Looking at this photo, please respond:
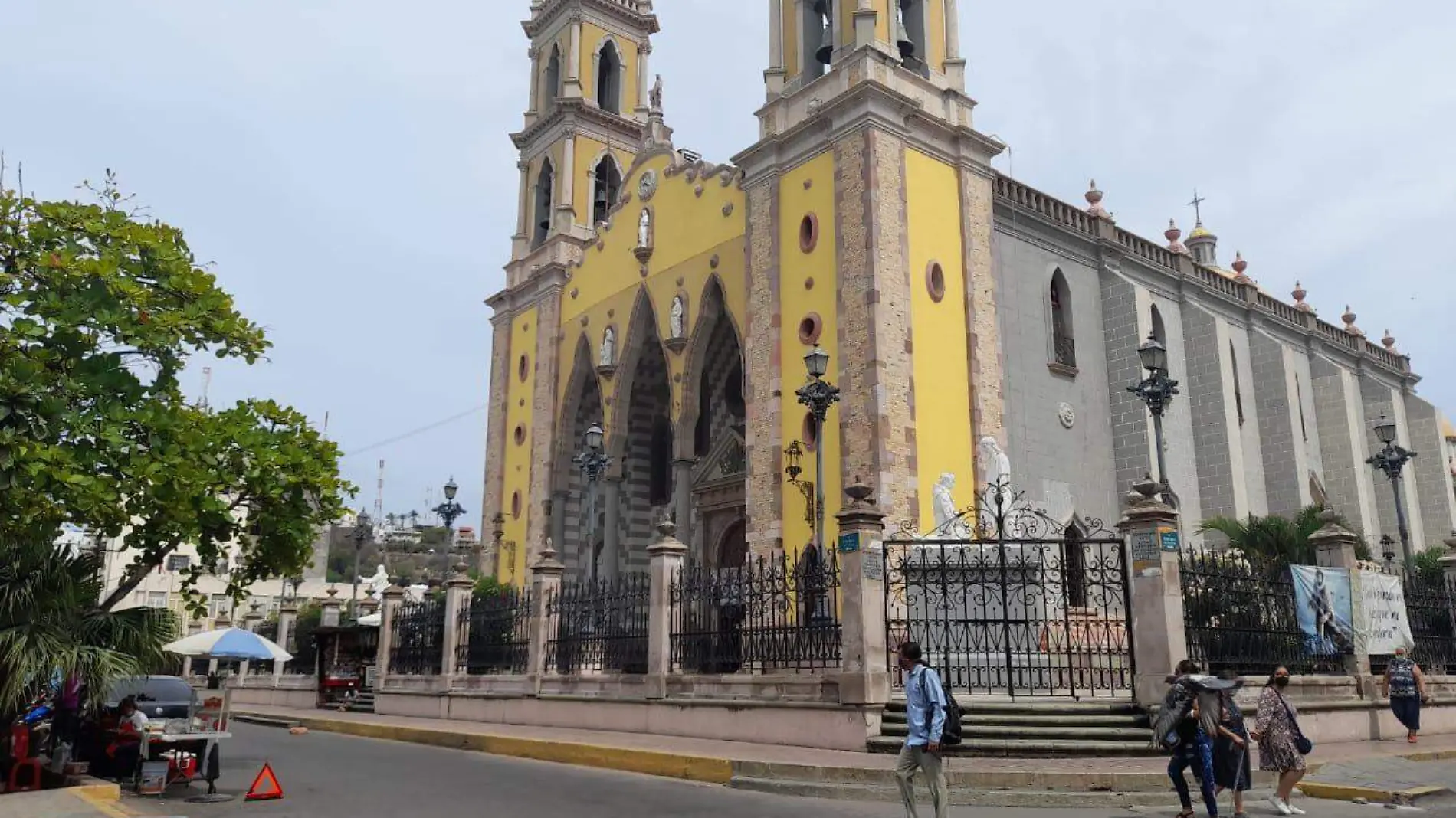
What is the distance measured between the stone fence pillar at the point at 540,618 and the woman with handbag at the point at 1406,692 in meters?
11.5

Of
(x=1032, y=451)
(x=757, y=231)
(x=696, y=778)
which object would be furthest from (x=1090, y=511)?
(x=696, y=778)

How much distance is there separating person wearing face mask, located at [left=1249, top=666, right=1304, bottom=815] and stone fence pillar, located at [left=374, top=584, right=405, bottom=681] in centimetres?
1751

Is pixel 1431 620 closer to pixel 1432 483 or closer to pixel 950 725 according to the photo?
pixel 950 725

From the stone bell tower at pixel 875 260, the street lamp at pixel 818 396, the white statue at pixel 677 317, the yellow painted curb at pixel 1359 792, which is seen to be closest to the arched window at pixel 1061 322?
the stone bell tower at pixel 875 260

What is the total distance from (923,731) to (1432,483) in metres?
33.9

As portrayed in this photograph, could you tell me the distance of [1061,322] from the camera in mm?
24969

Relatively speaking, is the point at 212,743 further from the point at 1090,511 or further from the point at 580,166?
the point at 580,166

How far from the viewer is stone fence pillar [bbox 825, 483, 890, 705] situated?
37.5 ft

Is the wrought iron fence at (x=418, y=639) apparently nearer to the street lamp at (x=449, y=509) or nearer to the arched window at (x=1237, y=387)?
the street lamp at (x=449, y=509)

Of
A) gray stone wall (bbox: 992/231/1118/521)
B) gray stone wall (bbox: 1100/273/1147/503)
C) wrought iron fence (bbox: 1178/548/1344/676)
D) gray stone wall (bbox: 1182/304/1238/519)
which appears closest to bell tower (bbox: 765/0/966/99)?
gray stone wall (bbox: 992/231/1118/521)

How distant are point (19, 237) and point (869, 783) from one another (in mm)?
9808

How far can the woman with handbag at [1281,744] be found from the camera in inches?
331

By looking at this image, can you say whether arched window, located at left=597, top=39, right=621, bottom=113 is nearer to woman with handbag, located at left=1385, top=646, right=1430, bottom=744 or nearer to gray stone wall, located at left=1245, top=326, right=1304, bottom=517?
Answer: gray stone wall, located at left=1245, top=326, right=1304, bottom=517

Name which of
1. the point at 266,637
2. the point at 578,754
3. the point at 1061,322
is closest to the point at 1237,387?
the point at 1061,322
